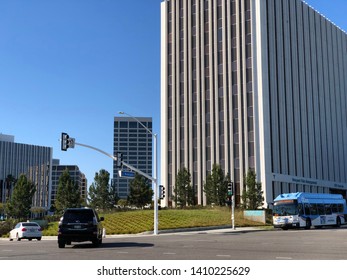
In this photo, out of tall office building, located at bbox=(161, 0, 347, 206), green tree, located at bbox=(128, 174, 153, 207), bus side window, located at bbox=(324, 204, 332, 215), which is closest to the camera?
bus side window, located at bbox=(324, 204, 332, 215)

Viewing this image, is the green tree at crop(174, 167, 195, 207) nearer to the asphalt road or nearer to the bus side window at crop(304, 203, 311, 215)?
the bus side window at crop(304, 203, 311, 215)

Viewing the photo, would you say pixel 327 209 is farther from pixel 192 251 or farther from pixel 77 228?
pixel 192 251

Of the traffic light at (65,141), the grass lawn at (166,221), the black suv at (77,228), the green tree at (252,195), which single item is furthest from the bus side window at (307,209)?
the black suv at (77,228)

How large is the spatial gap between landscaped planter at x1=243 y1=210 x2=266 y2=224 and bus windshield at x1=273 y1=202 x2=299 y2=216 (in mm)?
9309

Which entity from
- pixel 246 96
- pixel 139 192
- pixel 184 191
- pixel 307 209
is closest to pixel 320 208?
pixel 307 209

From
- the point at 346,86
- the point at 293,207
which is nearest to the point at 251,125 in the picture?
the point at 293,207

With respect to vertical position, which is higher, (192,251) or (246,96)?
(246,96)

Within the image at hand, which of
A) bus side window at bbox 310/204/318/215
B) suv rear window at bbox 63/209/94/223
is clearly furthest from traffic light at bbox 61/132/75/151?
bus side window at bbox 310/204/318/215

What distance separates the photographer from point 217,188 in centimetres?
6838

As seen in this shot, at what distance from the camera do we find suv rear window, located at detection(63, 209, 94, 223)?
72.8ft

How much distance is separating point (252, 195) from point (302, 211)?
20711mm

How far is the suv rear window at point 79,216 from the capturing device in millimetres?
22203

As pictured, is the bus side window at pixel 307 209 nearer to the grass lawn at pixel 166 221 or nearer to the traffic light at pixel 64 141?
the grass lawn at pixel 166 221

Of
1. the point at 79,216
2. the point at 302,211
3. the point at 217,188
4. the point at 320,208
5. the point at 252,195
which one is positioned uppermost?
the point at 217,188
